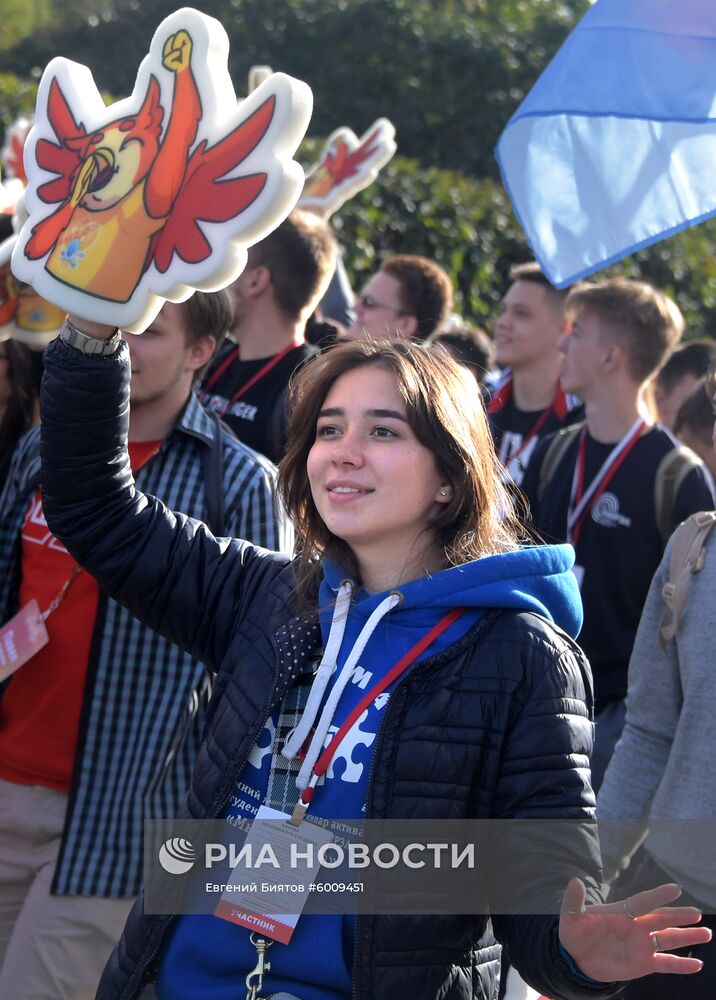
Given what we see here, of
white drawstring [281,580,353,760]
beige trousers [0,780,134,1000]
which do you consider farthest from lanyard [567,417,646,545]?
white drawstring [281,580,353,760]

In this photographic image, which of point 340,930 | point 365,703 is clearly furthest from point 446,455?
point 340,930

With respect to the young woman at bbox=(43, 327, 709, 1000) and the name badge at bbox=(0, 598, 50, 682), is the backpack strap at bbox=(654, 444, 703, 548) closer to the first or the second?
the young woman at bbox=(43, 327, 709, 1000)

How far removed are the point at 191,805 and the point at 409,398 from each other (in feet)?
2.64

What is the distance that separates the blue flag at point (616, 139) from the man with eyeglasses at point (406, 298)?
2.79 meters

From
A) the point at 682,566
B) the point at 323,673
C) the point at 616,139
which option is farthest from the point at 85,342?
the point at 616,139

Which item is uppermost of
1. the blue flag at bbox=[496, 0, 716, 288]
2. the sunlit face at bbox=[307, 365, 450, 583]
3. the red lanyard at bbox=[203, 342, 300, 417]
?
the blue flag at bbox=[496, 0, 716, 288]

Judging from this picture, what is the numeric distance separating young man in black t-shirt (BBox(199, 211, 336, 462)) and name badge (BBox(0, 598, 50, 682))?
1.40 m

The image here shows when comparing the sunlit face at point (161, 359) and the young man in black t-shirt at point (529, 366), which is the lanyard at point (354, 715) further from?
the young man in black t-shirt at point (529, 366)

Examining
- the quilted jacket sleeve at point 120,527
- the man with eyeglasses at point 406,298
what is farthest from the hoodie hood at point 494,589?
the man with eyeglasses at point 406,298

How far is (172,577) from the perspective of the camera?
7.91 feet

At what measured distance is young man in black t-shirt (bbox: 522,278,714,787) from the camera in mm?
4230

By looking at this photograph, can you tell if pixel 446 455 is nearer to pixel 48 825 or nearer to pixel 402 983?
pixel 402 983

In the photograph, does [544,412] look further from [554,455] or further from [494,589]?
[494,589]

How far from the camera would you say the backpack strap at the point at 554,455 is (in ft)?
15.4
